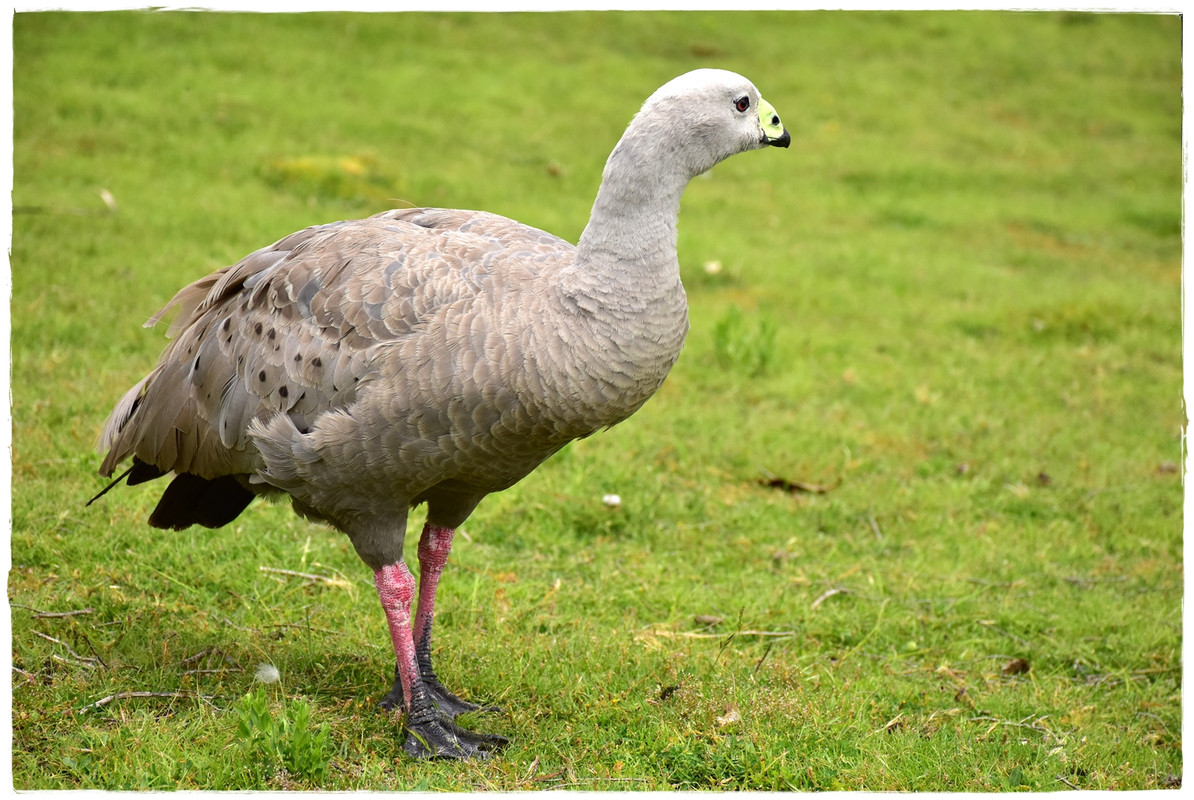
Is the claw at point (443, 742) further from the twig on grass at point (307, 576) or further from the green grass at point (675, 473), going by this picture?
the twig on grass at point (307, 576)

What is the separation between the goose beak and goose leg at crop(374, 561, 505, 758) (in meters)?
1.96

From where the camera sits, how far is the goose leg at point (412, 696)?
421 cm

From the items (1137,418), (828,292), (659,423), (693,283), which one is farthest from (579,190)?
(1137,418)

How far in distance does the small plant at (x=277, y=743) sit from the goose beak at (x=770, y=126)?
2362 millimetres

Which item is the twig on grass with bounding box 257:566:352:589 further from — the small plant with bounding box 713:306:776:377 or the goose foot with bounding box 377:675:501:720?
the small plant with bounding box 713:306:776:377

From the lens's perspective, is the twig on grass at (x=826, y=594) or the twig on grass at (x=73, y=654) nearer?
the twig on grass at (x=73, y=654)

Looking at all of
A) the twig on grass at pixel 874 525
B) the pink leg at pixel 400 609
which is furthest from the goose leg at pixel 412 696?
the twig on grass at pixel 874 525

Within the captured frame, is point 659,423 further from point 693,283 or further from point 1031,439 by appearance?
point 693,283

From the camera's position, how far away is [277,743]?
12.3ft

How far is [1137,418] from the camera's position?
27.3ft

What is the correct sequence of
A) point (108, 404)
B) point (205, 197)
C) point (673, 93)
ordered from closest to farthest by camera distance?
point (673, 93)
point (108, 404)
point (205, 197)

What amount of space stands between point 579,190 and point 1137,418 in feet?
18.9

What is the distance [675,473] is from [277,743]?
3504 millimetres

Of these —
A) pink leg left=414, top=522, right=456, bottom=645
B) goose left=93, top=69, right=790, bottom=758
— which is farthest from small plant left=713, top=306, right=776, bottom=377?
goose left=93, top=69, right=790, bottom=758
